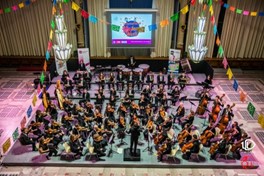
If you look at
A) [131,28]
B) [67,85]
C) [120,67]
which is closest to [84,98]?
[67,85]

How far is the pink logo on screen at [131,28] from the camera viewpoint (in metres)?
15.0

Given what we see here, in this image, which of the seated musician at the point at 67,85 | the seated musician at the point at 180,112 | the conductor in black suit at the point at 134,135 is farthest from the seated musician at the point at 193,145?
the seated musician at the point at 67,85

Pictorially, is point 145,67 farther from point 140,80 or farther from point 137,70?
point 140,80

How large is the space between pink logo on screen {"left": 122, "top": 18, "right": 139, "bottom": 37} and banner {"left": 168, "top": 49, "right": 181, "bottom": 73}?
7.09 ft

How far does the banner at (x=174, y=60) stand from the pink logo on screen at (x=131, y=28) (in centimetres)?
216

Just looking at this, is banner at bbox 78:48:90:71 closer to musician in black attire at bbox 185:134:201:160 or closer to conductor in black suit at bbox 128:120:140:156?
conductor in black suit at bbox 128:120:140:156

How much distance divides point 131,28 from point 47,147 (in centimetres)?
822

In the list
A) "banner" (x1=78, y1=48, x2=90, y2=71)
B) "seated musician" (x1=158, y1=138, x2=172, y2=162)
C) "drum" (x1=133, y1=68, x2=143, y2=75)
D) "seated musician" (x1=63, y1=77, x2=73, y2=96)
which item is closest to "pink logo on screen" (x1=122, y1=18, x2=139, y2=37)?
"drum" (x1=133, y1=68, x2=143, y2=75)

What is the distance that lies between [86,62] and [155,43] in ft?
12.8

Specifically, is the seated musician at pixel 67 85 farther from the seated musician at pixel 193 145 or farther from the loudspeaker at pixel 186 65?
the seated musician at pixel 193 145

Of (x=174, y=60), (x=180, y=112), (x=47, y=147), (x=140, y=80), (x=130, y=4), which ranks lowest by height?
(x=47, y=147)

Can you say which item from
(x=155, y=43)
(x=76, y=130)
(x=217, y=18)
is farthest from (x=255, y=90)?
(x=76, y=130)

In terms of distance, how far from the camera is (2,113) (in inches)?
473

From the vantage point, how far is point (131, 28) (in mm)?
15148
